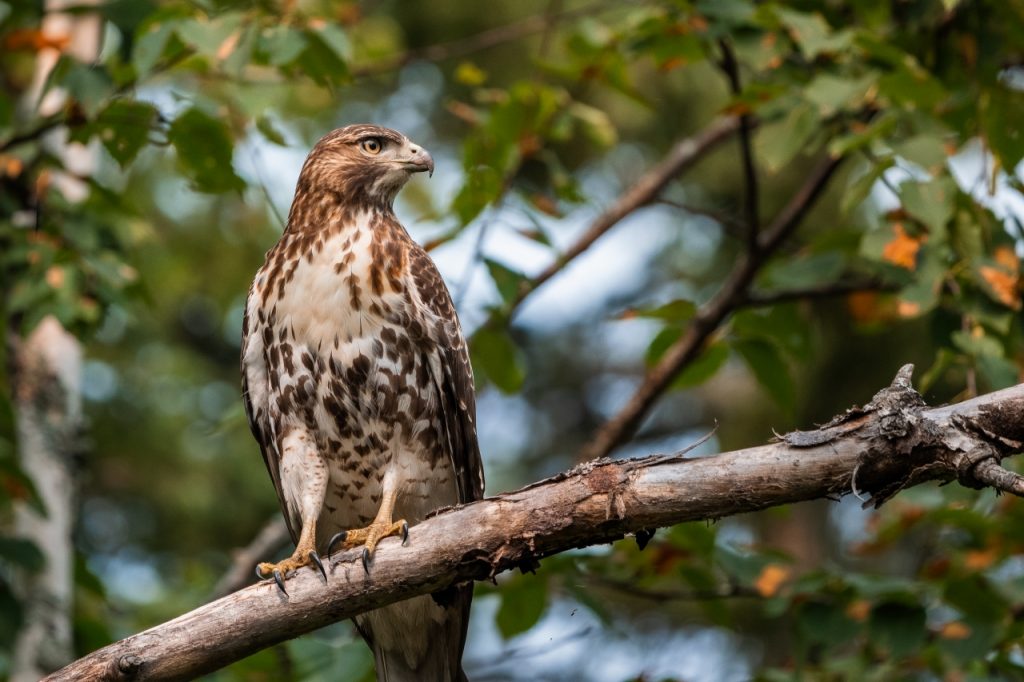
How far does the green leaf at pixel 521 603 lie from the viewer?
4.95m

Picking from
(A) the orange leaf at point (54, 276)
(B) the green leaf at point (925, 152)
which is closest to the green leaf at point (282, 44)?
(A) the orange leaf at point (54, 276)

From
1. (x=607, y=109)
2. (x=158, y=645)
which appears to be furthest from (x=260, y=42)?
(x=607, y=109)

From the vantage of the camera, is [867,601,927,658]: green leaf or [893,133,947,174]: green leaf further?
[867,601,927,658]: green leaf

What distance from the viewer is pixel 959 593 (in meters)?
4.46

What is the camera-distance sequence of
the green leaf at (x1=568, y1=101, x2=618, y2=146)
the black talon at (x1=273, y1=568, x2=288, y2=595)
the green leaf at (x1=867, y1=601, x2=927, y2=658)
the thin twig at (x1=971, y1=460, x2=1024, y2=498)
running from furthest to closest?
the green leaf at (x1=568, y1=101, x2=618, y2=146) < the green leaf at (x1=867, y1=601, x2=927, y2=658) < the black talon at (x1=273, y1=568, x2=288, y2=595) < the thin twig at (x1=971, y1=460, x2=1024, y2=498)

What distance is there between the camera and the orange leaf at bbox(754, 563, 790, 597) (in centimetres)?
487

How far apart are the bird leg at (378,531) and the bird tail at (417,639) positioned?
1.40 ft

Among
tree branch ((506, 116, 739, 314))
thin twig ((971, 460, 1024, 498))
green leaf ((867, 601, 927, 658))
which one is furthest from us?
tree branch ((506, 116, 739, 314))

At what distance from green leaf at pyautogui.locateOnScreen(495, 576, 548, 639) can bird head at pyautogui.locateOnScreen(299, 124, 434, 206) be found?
1526 millimetres

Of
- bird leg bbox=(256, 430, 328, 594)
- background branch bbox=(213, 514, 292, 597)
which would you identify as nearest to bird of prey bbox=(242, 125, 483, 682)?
bird leg bbox=(256, 430, 328, 594)

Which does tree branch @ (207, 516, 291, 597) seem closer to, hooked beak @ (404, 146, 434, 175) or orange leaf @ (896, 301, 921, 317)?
hooked beak @ (404, 146, 434, 175)

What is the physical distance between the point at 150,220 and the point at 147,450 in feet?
5.64

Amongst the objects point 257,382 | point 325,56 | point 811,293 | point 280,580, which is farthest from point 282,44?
point 811,293

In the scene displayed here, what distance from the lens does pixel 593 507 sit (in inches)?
131
